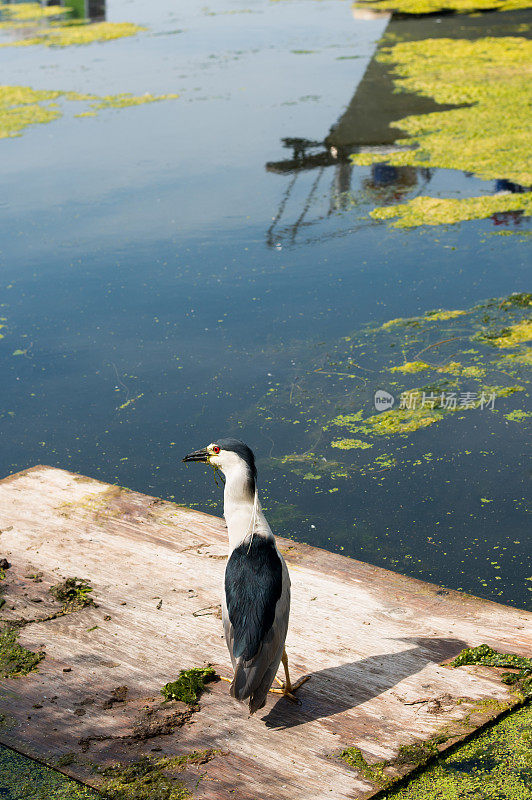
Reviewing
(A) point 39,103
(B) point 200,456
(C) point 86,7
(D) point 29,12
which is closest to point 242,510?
(B) point 200,456

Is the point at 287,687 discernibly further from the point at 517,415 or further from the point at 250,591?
the point at 517,415

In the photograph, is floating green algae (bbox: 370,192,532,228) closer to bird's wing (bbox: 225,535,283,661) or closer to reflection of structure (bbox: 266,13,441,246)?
reflection of structure (bbox: 266,13,441,246)

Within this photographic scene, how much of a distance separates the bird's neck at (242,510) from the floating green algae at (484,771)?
83cm

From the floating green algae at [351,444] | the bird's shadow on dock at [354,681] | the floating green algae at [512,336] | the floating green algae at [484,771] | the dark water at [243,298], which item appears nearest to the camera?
the floating green algae at [484,771]

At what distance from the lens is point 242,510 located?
108 inches

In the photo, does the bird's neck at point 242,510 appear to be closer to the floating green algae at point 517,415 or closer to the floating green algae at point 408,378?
the floating green algae at point 408,378

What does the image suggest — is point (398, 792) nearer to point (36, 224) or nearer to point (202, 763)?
point (202, 763)

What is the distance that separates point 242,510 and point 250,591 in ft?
0.98

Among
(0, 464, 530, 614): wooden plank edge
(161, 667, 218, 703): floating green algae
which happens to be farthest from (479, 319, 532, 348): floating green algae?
(161, 667, 218, 703): floating green algae

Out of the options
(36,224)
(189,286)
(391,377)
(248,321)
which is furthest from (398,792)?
(36,224)

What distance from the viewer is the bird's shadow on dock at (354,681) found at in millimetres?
2602

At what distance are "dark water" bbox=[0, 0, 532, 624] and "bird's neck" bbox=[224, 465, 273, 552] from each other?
3.28ft

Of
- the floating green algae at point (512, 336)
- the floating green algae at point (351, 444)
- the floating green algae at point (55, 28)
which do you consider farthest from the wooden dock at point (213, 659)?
the floating green algae at point (55, 28)

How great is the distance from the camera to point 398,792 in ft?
7.48
